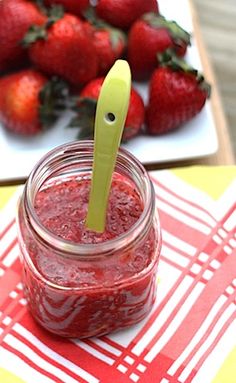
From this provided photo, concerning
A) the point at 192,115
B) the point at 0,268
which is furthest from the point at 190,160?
the point at 0,268

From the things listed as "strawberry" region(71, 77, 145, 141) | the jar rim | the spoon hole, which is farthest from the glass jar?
"strawberry" region(71, 77, 145, 141)

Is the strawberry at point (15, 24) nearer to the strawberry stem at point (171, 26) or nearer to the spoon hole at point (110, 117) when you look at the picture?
the strawberry stem at point (171, 26)

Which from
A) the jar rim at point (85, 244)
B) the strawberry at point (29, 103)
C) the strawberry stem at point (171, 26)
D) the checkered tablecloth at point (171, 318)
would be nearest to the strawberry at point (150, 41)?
the strawberry stem at point (171, 26)

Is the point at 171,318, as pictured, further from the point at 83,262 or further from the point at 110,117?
the point at 110,117

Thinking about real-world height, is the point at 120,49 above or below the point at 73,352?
above

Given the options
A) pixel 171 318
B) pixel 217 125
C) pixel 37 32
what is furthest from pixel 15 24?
pixel 171 318

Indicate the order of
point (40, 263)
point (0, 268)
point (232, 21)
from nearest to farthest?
point (40, 263) < point (0, 268) < point (232, 21)

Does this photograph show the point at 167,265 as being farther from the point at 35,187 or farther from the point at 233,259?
the point at 35,187
